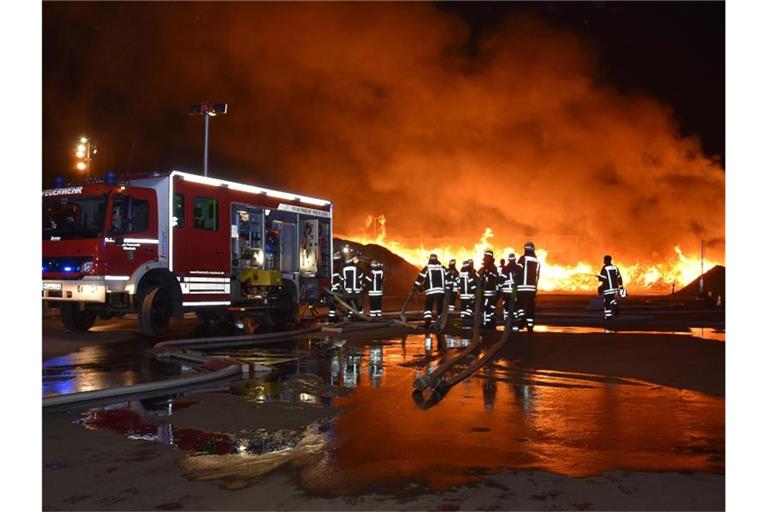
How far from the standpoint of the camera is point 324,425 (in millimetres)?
5625

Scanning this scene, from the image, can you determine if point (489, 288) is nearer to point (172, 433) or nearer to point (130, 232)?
point (130, 232)

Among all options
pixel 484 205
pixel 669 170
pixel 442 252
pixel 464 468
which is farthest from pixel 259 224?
pixel 442 252

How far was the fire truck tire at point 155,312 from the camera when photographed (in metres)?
12.4

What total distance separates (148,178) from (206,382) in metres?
6.42

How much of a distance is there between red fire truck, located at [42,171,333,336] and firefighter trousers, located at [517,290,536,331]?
4.94 metres

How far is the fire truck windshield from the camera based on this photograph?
1212 centimetres

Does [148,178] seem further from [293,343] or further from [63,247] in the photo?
[293,343]

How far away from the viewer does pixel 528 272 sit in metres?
14.2

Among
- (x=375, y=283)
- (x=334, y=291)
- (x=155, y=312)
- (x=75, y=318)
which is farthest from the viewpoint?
(x=334, y=291)

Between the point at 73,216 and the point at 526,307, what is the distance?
828cm

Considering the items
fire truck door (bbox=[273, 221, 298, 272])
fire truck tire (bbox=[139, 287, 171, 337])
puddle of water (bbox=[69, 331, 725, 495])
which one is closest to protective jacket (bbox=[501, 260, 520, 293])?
fire truck door (bbox=[273, 221, 298, 272])

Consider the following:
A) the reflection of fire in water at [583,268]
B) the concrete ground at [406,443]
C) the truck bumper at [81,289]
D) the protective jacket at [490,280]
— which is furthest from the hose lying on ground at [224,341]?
the reflection of fire in water at [583,268]

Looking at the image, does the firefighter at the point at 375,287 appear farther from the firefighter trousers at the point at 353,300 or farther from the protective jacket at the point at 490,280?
the protective jacket at the point at 490,280

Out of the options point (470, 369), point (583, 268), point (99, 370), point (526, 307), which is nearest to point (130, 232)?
point (99, 370)
